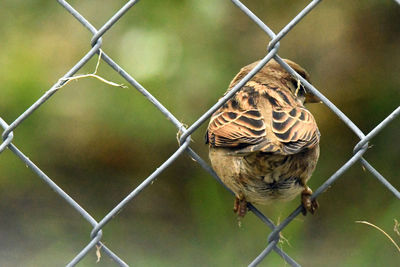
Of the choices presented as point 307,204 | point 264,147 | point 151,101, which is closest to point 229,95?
point 151,101

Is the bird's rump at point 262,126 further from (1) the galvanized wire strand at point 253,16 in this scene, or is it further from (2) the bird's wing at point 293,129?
(1) the galvanized wire strand at point 253,16

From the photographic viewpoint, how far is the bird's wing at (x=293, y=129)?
2.99 meters

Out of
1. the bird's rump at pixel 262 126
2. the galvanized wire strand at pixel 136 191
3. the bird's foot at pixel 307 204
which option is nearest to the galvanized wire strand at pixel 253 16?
the galvanized wire strand at pixel 136 191

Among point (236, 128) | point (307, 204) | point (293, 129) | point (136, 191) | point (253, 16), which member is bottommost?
point (307, 204)

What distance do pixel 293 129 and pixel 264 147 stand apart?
0.16m

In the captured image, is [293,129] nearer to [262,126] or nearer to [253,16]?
[262,126]

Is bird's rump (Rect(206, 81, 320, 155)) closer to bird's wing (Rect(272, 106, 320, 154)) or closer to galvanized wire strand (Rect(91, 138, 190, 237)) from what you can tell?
bird's wing (Rect(272, 106, 320, 154))

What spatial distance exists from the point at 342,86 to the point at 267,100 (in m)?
1.70

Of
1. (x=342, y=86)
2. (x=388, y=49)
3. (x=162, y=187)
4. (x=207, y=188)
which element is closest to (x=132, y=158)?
(x=162, y=187)

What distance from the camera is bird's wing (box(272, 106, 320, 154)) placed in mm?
2994

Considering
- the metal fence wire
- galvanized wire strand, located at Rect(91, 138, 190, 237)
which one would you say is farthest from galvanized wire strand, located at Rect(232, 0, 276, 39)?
galvanized wire strand, located at Rect(91, 138, 190, 237)

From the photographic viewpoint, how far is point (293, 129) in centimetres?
307

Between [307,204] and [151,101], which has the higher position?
[151,101]

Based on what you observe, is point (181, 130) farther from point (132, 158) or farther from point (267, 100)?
point (132, 158)
